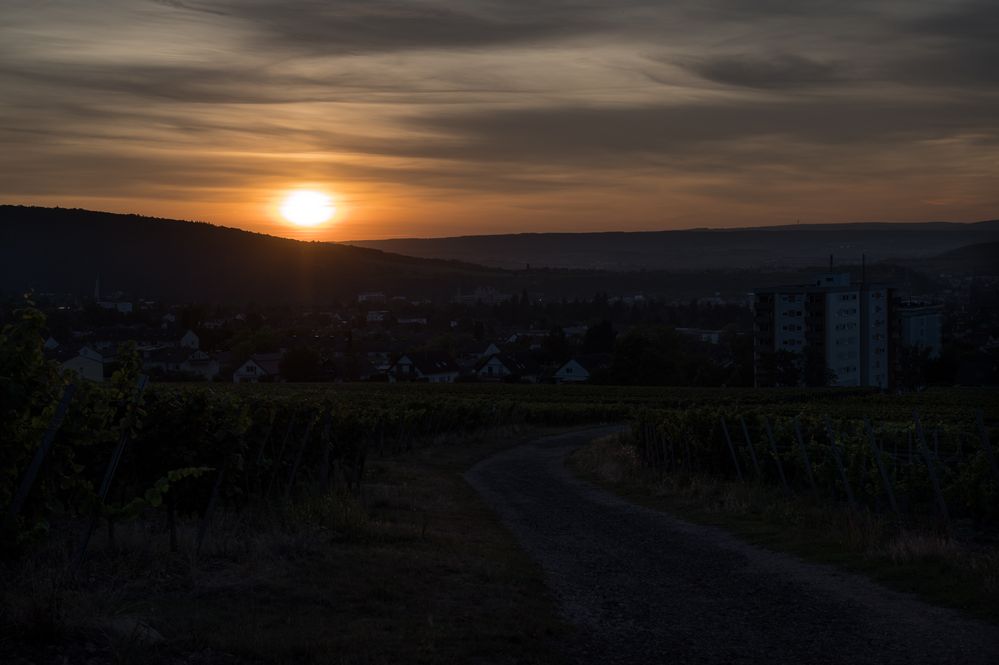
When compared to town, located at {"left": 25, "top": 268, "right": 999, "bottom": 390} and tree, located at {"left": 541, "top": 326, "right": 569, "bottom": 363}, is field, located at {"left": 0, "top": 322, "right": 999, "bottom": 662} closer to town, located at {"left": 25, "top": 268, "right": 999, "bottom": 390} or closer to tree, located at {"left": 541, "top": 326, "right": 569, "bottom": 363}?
town, located at {"left": 25, "top": 268, "right": 999, "bottom": 390}

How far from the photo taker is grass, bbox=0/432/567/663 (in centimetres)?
815

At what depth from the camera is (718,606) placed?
11.4 m

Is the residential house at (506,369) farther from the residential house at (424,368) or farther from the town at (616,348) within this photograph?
the residential house at (424,368)

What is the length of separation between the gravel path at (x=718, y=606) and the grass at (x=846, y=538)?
0.39 m

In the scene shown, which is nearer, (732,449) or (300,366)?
(732,449)

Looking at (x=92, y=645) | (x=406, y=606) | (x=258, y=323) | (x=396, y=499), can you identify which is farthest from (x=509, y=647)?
(x=258, y=323)

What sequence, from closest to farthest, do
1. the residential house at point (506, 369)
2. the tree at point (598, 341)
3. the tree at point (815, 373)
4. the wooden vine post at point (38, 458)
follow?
the wooden vine post at point (38, 458) → the tree at point (815, 373) → the residential house at point (506, 369) → the tree at point (598, 341)

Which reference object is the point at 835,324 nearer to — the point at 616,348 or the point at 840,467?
the point at 616,348

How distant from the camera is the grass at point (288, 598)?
26.7ft

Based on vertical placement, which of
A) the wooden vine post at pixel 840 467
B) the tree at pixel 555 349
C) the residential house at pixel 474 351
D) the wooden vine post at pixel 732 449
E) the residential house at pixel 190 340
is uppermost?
the wooden vine post at pixel 840 467

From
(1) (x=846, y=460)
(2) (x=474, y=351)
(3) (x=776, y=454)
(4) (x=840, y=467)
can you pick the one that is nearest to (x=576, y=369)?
(2) (x=474, y=351)

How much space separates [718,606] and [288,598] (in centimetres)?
448

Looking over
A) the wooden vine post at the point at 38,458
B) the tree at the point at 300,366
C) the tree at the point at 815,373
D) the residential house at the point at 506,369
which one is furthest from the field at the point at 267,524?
the residential house at the point at 506,369

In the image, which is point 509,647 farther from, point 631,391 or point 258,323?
point 258,323
